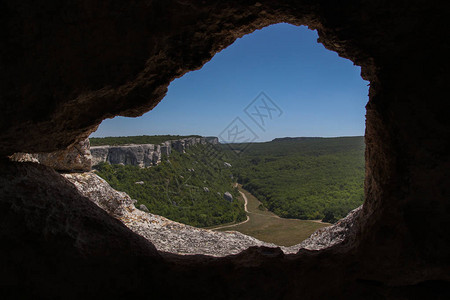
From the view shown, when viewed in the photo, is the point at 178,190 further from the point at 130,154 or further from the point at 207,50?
the point at 207,50

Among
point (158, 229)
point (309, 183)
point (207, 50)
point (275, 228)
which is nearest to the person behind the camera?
point (207, 50)

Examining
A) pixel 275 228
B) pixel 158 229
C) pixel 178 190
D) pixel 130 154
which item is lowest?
pixel 275 228

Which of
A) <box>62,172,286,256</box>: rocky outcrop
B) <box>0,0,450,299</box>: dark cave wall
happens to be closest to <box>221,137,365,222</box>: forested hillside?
<box>62,172,286,256</box>: rocky outcrop

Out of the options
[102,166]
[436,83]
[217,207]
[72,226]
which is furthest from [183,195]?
[436,83]

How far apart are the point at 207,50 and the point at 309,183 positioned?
93.7 feet

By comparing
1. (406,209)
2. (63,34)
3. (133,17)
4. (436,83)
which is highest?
(133,17)

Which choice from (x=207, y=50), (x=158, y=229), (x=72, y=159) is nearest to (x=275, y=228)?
(x=158, y=229)

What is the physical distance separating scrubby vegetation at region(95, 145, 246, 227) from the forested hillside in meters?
5.34

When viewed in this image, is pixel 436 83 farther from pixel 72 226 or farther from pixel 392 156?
pixel 72 226

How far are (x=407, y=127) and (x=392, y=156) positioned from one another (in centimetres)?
36

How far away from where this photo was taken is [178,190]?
75.4 ft

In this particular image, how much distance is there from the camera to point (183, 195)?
71.5ft

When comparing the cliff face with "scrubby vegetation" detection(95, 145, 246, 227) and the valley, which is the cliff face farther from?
the valley

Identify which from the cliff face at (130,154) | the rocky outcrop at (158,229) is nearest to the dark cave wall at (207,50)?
the rocky outcrop at (158,229)
